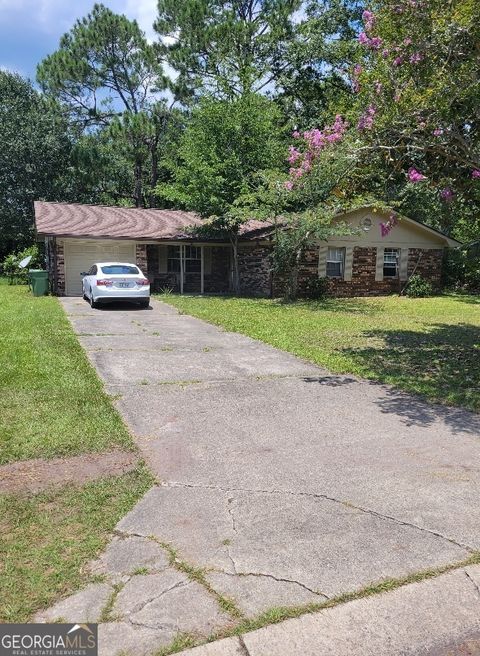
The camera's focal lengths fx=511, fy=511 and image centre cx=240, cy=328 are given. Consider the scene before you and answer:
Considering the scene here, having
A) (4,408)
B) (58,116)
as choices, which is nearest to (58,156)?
(58,116)

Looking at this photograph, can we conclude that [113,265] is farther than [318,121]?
No

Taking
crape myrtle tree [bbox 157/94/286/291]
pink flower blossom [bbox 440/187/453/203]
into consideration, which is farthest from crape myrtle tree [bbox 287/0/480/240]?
crape myrtle tree [bbox 157/94/286/291]

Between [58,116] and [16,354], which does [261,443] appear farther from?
[58,116]

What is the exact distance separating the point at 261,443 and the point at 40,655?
2.89 metres

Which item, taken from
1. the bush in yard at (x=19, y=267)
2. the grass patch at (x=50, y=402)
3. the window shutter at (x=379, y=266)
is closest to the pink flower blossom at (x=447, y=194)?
the grass patch at (x=50, y=402)

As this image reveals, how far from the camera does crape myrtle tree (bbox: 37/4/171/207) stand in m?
32.7

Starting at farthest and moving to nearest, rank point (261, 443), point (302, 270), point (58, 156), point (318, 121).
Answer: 1. point (58, 156)
2. point (318, 121)
3. point (302, 270)
4. point (261, 443)

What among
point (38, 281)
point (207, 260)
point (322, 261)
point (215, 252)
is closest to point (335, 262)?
point (322, 261)

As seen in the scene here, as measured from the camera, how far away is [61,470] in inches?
169

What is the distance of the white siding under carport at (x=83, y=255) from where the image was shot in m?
20.8

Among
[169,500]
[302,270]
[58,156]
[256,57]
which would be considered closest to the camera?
[169,500]

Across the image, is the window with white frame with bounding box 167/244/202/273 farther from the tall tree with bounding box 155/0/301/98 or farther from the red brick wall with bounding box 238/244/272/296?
the tall tree with bounding box 155/0/301/98

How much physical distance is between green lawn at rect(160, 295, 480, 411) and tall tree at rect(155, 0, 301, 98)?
17.6 metres

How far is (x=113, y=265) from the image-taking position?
16.6 m
